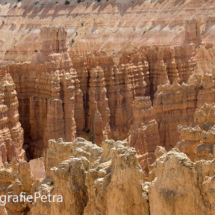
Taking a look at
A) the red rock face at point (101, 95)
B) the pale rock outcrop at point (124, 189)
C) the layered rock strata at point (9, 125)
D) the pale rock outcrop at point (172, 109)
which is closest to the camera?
the pale rock outcrop at point (124, 189)

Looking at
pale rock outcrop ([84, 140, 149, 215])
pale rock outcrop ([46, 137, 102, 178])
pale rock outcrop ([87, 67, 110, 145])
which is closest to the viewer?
pale rock outcrop ([84, 140, 149, 215])

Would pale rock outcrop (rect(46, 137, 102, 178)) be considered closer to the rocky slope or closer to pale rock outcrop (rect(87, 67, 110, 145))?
the rocky slope

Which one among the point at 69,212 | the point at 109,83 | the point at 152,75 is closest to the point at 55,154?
the point at 69,212

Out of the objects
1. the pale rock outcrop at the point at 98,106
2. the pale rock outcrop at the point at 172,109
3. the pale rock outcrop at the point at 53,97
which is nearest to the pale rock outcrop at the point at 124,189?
the pale rock outcrop at the point at 172,109

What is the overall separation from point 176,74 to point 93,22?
124ft

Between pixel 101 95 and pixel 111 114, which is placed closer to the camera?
pixel 101 95

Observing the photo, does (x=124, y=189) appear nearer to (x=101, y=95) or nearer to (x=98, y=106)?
(x=98, y=106)

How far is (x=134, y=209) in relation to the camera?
12.3 meters

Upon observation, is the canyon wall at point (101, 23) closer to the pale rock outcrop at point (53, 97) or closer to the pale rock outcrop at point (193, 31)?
the pale rock outcrop at point (193, 31)

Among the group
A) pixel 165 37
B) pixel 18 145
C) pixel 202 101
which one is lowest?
pixel 18 145

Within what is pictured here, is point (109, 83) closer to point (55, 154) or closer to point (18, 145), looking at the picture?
point (18, 145)

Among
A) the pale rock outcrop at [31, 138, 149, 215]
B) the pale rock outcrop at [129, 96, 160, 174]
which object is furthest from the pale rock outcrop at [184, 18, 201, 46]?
Answer: the pale rock outcrop at [31, 138, 149, 215]

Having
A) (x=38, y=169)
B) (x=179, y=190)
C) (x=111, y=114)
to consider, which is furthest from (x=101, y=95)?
(x=179, y=190)

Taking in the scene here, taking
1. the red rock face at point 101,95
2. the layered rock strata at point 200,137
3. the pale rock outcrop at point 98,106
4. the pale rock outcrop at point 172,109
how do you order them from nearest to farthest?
1. the layered rock strata at point 200,137
2. the pale rock outcrop at point 172,109
3. the red rock face at point 101,95
4. the pale rock outcrop at point 98,106
